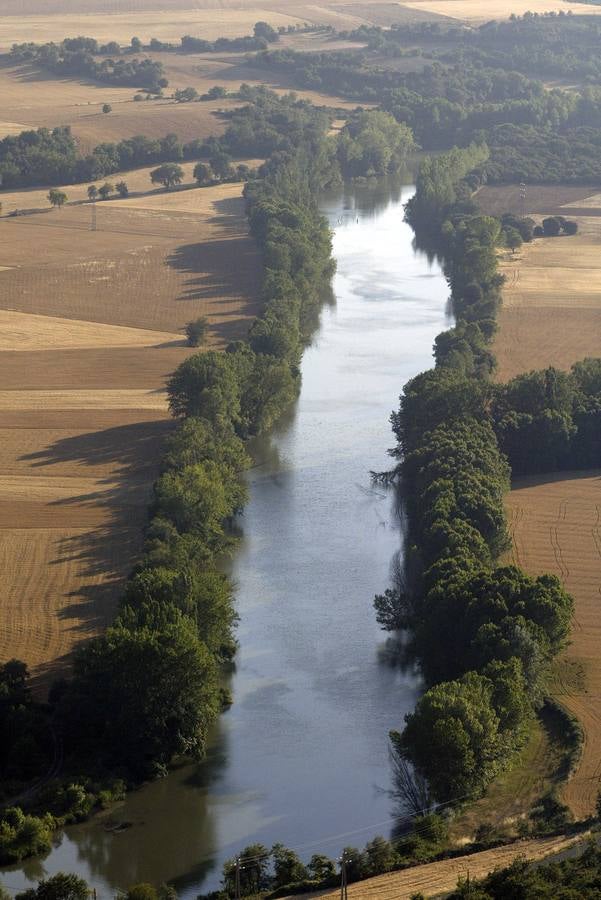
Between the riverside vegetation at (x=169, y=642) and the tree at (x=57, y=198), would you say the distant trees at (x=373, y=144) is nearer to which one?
the tree at (x=57, y=198)

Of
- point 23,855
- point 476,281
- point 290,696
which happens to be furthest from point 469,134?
point 23,855

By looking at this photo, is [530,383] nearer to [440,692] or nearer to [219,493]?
[219,493]

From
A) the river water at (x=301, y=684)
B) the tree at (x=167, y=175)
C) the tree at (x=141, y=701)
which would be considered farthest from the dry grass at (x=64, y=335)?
the tree at (x=141, y=701)

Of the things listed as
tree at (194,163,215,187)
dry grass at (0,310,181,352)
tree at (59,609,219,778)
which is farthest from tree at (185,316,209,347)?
tree at (194,163,215,187)

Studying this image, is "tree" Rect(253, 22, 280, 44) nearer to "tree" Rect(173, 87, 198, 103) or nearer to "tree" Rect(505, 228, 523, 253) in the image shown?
"tree" Rect(173, 87, 198, 103)

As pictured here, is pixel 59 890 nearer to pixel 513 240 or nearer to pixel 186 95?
pixel 513 240
